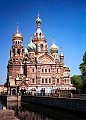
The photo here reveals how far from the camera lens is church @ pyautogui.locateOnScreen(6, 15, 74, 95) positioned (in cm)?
6906

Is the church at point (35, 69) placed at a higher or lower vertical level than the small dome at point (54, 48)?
lower

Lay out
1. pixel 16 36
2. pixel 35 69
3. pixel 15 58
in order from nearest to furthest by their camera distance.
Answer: pixel 35 69 < pixel 15 58 < pixel 16 36

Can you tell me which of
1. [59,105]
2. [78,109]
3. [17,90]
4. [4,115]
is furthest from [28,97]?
[4,115]

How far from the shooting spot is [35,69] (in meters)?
70.5

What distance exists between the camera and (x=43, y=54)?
71.7 meters

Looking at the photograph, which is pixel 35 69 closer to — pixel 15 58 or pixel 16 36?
pixel 15 58

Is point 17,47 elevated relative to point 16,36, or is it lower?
lower

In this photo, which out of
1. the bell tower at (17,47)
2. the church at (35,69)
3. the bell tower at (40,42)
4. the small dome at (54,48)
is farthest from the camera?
the small dome at (54,48)

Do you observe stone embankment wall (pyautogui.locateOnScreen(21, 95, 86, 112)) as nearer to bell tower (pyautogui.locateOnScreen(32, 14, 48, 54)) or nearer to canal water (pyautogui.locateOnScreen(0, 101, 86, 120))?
canal water (pyautogui.locateOnScreen(0, 101, 86, 120))

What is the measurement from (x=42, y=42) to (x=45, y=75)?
10867 mm

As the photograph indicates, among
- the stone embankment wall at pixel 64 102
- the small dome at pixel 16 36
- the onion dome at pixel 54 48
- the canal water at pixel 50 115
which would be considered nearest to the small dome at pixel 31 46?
the small dome at pixel 16 36

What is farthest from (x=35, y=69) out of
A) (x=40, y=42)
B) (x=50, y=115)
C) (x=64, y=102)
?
(x=50, y=115)

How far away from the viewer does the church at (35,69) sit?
6906 cm

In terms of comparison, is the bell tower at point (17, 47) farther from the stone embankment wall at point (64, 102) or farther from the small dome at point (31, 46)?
the stone embankment wall at point (64, 102)
